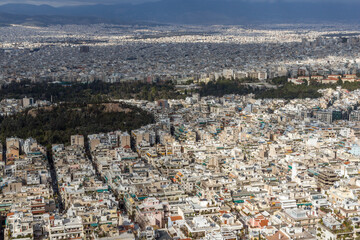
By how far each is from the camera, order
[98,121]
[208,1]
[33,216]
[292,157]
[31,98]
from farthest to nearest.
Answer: [208,1], [31,98], [98,121], [292,157], [33,216]

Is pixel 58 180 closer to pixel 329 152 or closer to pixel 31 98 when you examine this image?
pixel 329 152

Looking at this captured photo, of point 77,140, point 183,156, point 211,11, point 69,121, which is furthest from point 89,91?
point 211,11

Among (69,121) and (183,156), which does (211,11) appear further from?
(183,156)

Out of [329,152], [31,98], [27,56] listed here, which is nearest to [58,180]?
[329,152]

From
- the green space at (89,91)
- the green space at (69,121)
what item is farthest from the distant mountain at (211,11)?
the green space at (69,121)

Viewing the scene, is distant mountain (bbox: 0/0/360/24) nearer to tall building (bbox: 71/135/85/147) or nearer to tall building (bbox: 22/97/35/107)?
tall building (bbox: 22/97/35/107)

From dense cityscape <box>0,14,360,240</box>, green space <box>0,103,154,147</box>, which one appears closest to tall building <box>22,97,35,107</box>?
dense cityscape <box>0,14,360,240</box>
